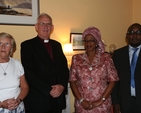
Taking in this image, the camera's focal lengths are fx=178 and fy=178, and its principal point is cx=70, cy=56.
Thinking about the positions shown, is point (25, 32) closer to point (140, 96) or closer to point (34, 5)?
point (34, 5)

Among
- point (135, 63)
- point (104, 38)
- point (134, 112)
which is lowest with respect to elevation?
point (134, 112)

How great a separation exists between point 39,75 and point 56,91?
280 mm

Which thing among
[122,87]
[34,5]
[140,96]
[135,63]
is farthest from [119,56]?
[34,5]

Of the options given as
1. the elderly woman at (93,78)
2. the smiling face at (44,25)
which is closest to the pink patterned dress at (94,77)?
the elderly woman at (93,78)

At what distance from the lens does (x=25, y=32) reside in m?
2.85

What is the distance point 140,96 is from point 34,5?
2.08 meters

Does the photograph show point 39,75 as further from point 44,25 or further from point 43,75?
point 44,25

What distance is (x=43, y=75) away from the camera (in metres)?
2.14

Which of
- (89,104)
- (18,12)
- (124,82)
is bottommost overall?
(89,104)

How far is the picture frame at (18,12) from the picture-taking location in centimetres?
264

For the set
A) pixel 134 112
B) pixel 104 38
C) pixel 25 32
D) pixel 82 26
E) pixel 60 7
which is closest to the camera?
pixel 134 112

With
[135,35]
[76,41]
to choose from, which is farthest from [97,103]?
[76,41]

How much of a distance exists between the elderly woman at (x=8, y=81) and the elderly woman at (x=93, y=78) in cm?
→ 69

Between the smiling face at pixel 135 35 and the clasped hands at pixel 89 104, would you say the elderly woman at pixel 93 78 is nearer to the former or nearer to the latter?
the clasped hands at pixel 89 104
